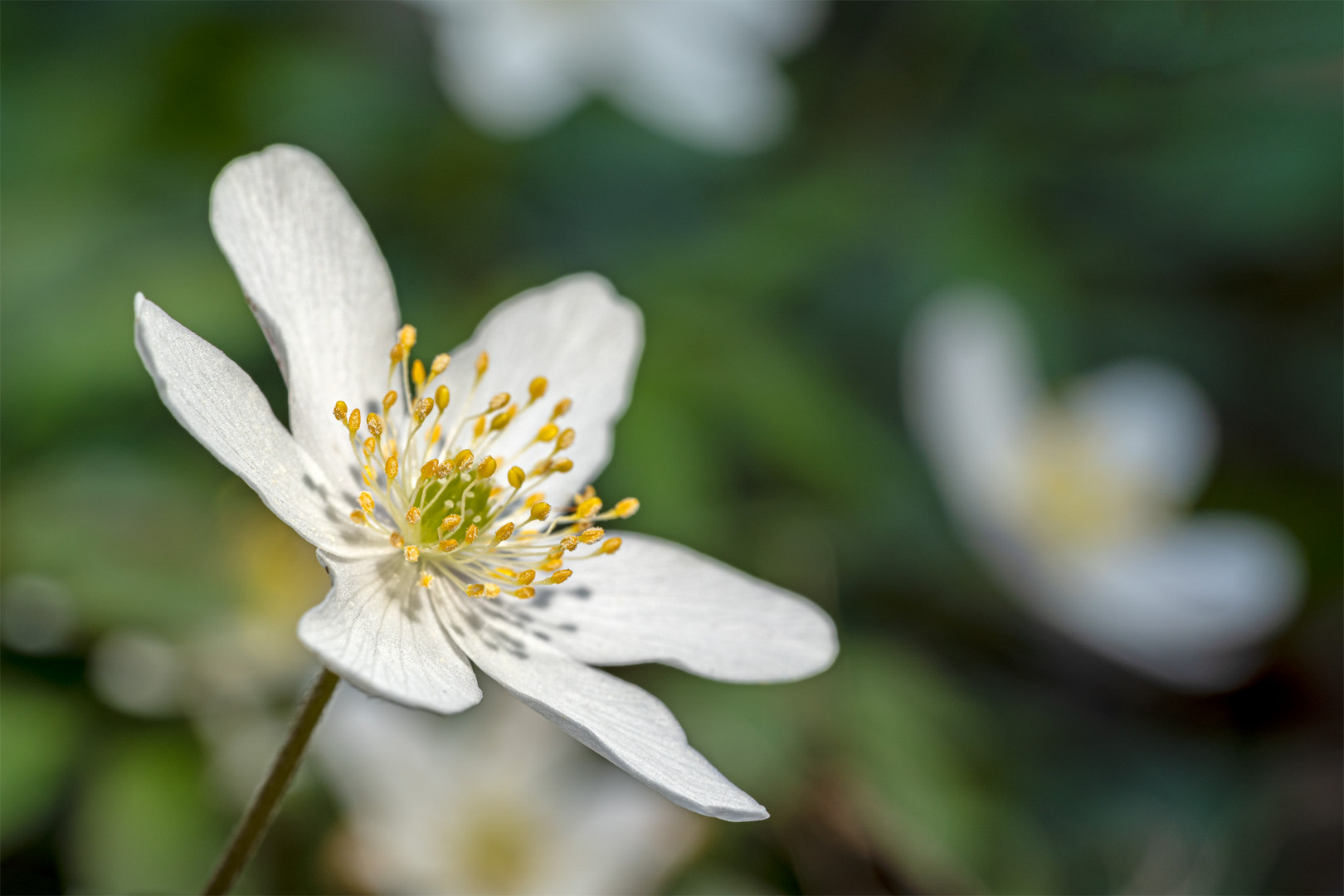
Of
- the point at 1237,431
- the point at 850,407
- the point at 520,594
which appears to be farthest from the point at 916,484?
the point at 520,594

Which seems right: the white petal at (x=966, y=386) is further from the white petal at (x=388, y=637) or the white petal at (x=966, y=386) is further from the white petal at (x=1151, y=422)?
the white petal at (x=388, y=637)

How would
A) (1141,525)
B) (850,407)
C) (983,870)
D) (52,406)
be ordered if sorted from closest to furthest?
(52,406) < (983,870) < (850,407) < (1141,525)

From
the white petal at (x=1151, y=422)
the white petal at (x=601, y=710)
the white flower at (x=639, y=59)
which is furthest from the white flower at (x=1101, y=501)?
the white petal at (x=601, y=710)

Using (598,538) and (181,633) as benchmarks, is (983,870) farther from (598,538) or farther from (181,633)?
(181,633)

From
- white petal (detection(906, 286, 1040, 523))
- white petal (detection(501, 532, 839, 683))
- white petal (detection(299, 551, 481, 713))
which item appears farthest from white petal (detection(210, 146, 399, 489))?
white petal (detection(906, 286, 1040, 523))

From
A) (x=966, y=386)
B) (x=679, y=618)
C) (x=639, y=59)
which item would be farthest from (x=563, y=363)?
(x=966, y=386)

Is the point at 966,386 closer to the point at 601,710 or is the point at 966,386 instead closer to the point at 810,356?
the point at 810,356
